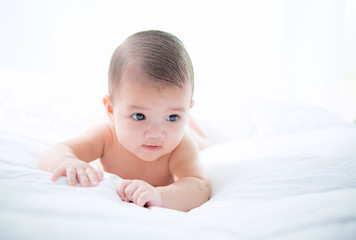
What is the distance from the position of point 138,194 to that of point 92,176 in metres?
0.12

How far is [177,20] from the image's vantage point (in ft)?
10.5

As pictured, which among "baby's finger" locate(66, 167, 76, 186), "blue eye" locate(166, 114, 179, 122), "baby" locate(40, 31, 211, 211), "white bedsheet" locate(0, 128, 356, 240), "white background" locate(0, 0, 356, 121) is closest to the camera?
"white bedsheet" locate(0, 128, 356, 240)

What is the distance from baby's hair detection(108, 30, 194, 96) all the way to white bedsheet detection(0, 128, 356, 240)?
0.32 metres

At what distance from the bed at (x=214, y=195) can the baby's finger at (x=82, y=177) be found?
42mm

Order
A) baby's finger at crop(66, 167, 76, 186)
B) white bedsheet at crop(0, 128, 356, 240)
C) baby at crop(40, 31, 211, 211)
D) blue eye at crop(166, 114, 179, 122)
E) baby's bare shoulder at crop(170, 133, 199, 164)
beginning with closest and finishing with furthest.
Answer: white bedsheet at crop(0, 128, 356, 240) → baby's finger at crop(66, 167, 76, 186) → baby at crop(40, 31, 211, 211) → blue eye at crop(166, 114, 179, 122) → baby's bare shoulder at crop(170, 133, 199, 164)

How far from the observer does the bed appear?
496mm

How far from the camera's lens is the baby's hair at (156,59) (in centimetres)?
87

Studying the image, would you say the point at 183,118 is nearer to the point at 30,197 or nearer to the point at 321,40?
the point at 30,197

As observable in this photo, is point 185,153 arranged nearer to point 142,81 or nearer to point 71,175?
point 142,81

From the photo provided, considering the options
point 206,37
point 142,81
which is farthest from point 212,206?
point 206,37

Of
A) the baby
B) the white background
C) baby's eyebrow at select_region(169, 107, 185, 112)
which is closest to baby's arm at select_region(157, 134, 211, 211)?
the baby

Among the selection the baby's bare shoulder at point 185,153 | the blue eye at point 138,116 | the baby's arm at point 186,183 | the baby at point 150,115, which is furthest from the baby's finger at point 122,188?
the baby's bare shoulder at point 185,153

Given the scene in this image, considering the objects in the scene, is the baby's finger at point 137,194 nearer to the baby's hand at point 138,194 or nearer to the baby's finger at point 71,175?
the baby's hand at point 138,194

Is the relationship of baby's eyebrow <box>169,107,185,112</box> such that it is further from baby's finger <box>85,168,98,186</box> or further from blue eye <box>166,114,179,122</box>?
baby's finger <box>85,168,98,186</box>
